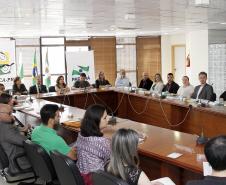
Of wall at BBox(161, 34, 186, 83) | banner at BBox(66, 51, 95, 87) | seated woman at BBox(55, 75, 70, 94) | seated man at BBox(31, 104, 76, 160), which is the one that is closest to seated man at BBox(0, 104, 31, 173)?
seated man at BBox(31, 104, 76, 160)

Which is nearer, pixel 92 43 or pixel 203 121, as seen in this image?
pixel 203 121

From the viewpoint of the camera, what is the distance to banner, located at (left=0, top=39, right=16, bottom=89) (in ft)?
32.5

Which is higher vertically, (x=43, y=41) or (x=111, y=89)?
(x=43, y=41)

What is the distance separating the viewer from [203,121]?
5574 mm

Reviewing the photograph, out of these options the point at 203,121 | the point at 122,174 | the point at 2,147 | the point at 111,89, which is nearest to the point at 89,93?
the point at 111,89

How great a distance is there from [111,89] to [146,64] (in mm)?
5798

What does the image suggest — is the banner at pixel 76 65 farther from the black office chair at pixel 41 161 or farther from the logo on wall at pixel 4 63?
the black office chair at pixel 41 161

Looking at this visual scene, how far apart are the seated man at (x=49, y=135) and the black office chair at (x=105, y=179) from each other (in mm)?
1061

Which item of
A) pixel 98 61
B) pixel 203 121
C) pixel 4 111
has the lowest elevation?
pixel 203 121

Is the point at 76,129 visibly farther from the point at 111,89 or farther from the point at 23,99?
the point at 111,89

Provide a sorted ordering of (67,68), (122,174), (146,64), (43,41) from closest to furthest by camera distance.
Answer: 1. (122,174)
2. (67,68)
3. (43,41)
4. (146,64)

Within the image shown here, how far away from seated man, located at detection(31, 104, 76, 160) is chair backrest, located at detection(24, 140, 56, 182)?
117 millimetres

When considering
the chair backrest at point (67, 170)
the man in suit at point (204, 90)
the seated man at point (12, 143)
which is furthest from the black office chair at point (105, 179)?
the man in suit at point (204, 90)

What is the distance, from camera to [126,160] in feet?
7.15
